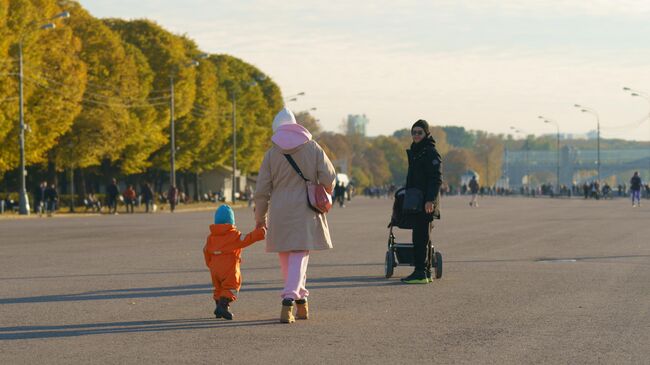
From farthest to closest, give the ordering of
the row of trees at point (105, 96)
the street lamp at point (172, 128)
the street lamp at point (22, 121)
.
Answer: the street lamp at point (172, 128)
the row of trees at point (105, 96)
the street lamp at point (22, 121)

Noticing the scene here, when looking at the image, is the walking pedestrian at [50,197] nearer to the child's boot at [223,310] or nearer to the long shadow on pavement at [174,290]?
the long shadow on pavement at [174,290]

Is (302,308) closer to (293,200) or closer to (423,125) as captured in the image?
(293,200)

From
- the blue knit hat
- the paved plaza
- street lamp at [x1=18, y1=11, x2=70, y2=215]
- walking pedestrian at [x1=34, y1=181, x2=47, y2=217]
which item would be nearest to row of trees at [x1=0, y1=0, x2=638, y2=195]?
street lamp at [x1=18, y1=11, x2=70, y2=215]

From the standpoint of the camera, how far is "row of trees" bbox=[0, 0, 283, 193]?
2232 inches

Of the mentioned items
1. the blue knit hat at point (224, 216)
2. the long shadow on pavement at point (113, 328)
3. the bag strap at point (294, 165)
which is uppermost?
the bag strap at point (294, 165)

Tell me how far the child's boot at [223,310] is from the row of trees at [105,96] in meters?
44.3

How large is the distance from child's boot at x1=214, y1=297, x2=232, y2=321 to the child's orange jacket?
145 mm

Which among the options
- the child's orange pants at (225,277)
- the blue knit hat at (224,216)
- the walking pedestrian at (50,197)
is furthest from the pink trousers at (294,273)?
the walking pedestrian at (50,197)

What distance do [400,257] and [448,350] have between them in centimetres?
619

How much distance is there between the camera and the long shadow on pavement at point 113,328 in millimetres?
10086

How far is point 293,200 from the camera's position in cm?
1107

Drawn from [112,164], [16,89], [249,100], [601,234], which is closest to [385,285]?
[601,234]

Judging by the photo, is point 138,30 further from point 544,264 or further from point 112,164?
point 544,264

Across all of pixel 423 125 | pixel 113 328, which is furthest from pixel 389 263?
pixel 113 328
